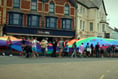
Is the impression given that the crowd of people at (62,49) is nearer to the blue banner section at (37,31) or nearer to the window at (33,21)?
the blue banner section at (37,31)

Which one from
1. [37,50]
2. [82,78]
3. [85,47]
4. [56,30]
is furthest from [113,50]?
[82,78]

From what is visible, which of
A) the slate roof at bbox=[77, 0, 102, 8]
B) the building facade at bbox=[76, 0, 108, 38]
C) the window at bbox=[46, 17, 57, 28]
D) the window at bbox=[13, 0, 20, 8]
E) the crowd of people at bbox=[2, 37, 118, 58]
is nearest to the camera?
the crowd of people at bbox=[2, 37, 118, 58]

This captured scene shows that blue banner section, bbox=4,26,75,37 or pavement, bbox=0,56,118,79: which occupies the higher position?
blue banner section, bbox=4,26,75,37

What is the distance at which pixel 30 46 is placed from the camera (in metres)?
23.7

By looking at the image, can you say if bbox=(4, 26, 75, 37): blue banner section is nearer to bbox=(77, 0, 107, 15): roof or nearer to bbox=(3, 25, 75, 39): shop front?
bbox=(3, 25, 75, 39): shop front

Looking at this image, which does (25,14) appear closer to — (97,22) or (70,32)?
(70,32)

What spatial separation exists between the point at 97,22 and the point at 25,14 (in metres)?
17.1

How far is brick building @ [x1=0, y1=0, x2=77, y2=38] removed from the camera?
43094mm

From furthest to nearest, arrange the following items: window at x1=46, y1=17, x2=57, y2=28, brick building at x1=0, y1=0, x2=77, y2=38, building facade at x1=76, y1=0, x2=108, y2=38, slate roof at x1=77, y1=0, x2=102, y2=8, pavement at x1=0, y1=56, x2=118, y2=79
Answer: slate roof at x1=77, y1=0, x2=102, y2=8 < building facade at x1=76, y1=0, x2=108, y2=38 < window at x1=46, y1=17, x2=57, y2=28 < brick building at x1=0, y1=0, x2=77, y2=38 < pavement at x1=0, y1=56, x2=118, y2=79

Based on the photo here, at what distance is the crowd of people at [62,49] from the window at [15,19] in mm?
15554

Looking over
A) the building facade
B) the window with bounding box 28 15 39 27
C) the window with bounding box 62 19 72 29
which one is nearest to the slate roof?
the building facade

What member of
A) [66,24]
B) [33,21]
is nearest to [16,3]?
[33,21]

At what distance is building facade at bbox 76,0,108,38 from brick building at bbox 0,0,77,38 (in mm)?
1992

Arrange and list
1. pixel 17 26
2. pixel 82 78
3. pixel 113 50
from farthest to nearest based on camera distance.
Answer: pixel 17 26 < pixel 113 50 < pixel 82 78
